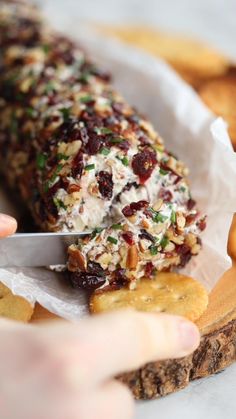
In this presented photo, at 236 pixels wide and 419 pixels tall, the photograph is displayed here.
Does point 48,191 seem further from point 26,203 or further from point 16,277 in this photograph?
point 26,203

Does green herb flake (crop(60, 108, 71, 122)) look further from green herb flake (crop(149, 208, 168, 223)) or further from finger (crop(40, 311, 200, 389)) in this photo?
finger (crop(40, 311, 200, 389))

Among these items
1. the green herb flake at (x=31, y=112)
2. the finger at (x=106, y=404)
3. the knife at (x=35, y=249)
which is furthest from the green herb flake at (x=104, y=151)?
the finger at (x=106, y=404)

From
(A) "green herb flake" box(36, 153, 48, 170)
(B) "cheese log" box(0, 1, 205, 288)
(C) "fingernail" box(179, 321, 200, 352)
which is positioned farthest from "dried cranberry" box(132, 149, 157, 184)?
(C) "fingernail" box(179, 321, 200, 352)

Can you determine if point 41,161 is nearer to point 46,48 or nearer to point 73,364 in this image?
point 46,48

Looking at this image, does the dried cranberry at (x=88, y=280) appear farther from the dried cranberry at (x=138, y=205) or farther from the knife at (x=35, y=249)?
the dried cranberry at (x=138, y=205)

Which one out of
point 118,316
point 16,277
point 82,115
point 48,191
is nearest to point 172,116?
point 82,115

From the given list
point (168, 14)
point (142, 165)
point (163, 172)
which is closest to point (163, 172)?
point (163, 172)
